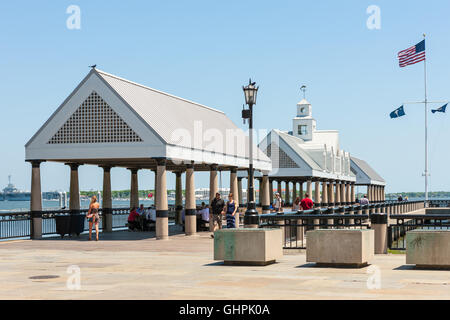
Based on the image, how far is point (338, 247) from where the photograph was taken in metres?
16.7

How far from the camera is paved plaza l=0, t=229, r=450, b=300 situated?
12.4 m

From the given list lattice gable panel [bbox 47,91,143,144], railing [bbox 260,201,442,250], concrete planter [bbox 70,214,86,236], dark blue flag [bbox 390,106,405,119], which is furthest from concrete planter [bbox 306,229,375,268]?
dark blue flag [bbox 390,106,405,119]

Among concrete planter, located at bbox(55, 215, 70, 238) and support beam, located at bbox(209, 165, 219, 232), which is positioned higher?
support beam, located at bbox(209, 165, 219, 232)

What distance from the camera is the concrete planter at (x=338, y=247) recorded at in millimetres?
16531

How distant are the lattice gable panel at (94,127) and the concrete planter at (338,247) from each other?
14888 mm

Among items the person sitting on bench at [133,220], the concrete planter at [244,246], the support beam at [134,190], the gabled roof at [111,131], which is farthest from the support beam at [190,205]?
the concrete planter at [244,246]

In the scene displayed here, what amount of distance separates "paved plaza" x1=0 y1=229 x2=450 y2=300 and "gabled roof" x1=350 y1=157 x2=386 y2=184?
83097 mm

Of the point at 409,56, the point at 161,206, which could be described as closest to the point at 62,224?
the point at 161,206

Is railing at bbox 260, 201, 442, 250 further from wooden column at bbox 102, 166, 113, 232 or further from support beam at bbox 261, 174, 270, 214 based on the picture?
wooden column at bbox 102, 166, 113, 232

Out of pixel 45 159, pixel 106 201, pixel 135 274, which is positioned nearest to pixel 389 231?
pixel 135 274

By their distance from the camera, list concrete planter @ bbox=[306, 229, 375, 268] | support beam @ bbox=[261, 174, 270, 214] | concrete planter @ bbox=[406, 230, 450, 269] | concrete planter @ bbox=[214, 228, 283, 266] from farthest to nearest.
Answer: support beam @ bbox=[261, 174, 270, 214], concrete planter @ bbox=[214, 228, 283, 266], concrete planter @ bbox=[306, 229, 375, 268], concrete planter @ bbox=[406, 230, 450, 269]

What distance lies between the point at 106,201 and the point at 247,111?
13798 millimetres

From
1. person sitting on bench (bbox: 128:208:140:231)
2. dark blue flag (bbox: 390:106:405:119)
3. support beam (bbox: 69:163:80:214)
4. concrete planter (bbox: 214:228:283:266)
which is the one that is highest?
dark blue flag (bbox: 390:106:405:119)
